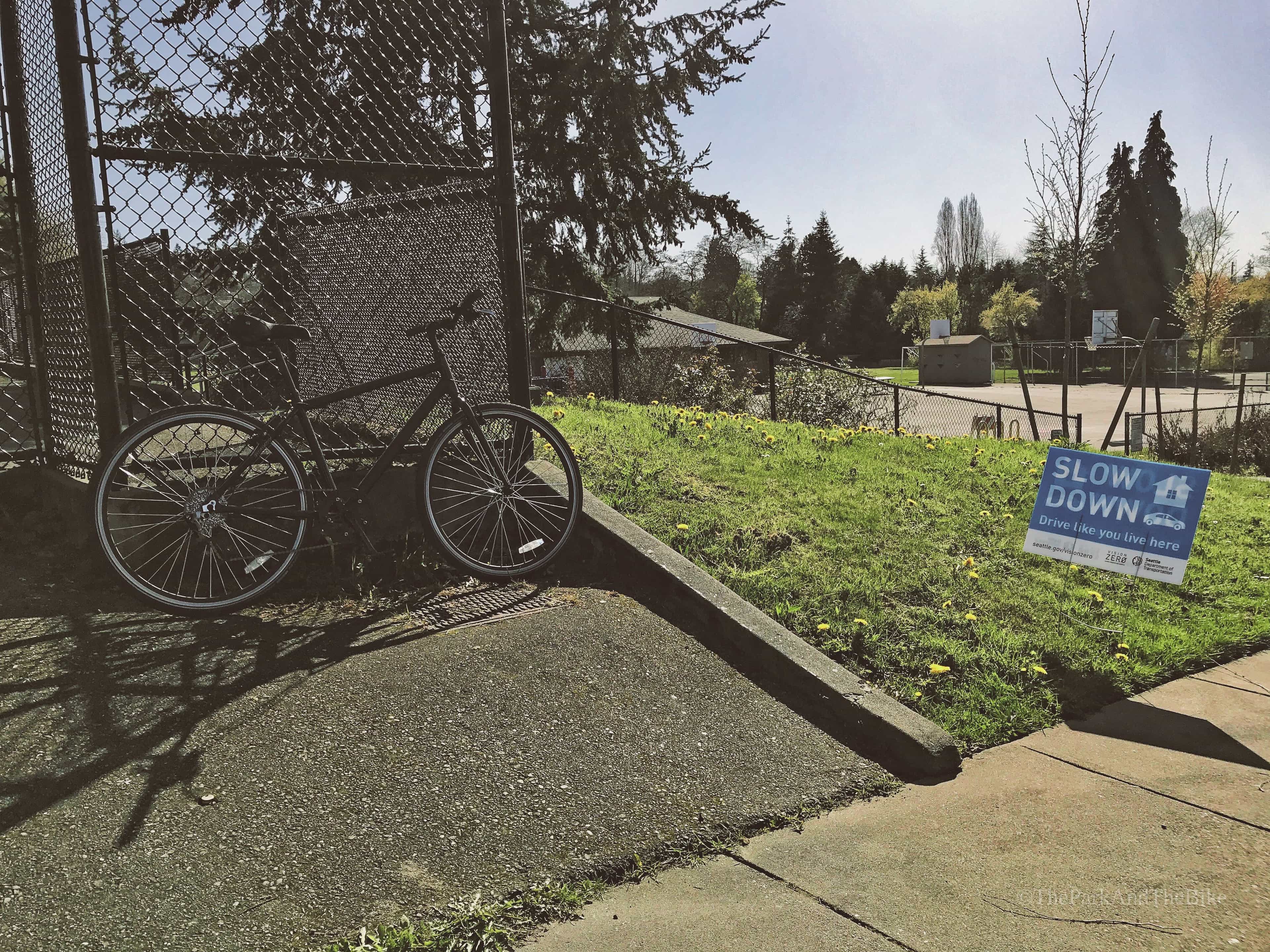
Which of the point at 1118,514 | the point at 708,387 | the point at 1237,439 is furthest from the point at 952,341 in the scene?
the point at 1118,514

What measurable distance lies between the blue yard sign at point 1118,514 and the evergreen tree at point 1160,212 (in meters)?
70.3

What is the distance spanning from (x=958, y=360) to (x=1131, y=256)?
13707 mm

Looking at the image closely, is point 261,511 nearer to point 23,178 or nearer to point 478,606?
point 478,606

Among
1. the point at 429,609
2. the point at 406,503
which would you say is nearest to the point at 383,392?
the point at 406,503

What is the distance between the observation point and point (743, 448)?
6.82 m

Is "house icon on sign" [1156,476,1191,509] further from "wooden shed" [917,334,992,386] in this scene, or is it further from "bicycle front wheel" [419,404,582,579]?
"wooden shed" [917,334,992,386]

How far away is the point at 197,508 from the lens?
3.64 metres

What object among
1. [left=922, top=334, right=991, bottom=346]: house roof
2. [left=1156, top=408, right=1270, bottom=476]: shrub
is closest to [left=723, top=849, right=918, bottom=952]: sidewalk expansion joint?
[left=1156, top=408, right=1270, bottom=476]: shrub

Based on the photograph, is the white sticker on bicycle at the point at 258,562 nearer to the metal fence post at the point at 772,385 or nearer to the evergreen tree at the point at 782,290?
the metal fence post at the point at 772,385

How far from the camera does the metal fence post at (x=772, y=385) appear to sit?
11719 mm

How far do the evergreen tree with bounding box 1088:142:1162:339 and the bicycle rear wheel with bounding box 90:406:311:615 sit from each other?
70.9 metres

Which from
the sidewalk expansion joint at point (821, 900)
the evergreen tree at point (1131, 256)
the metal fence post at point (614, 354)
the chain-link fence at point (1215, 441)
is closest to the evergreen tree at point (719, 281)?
the evergreen tree at point (1131, 256)

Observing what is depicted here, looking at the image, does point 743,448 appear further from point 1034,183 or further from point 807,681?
point 1034,183

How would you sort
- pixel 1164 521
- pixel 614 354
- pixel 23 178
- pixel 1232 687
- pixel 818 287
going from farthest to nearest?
pixel 818 287, pixel 614 354, pixel 1164 521, pixel 23 178, pixel 1232 687
